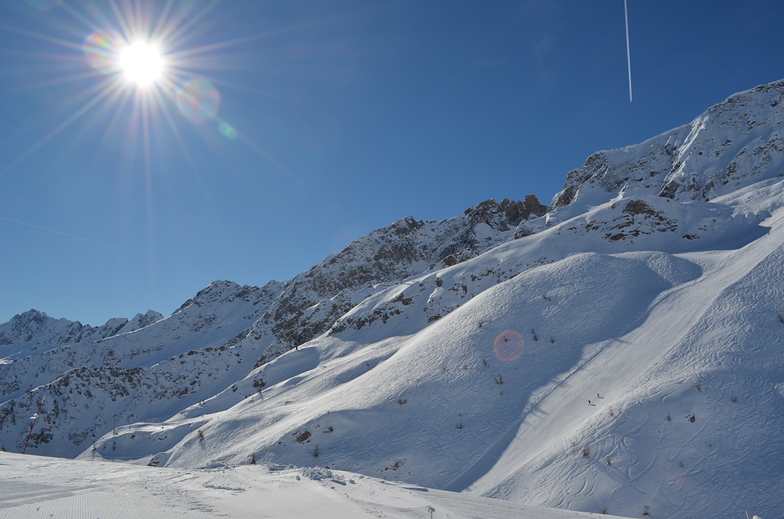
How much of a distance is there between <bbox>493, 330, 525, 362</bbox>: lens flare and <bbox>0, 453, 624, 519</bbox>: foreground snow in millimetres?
8472

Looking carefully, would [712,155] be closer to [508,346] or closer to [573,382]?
[508,346]

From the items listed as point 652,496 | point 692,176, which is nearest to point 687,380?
point 652,496

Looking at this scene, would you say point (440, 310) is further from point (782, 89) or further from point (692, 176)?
point (782, 89)

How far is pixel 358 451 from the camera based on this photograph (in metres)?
11.9

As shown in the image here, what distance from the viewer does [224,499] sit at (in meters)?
4.65

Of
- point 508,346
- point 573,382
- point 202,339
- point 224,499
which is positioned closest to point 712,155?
point 508,346

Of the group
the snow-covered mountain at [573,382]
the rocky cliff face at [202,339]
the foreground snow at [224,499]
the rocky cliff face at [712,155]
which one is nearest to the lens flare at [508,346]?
the snow-covered mountain at [573,382]

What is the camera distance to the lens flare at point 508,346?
45.4ft

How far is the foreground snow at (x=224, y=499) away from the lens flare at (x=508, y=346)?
8.47 metres

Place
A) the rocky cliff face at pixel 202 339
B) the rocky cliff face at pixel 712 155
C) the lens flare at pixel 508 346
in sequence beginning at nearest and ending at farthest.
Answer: the lens flare at pixel 508 346 < the rocky cliff face at pixel 712 155 < the rocky cliff face at pixel 202 339

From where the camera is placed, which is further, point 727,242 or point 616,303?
point 727,242

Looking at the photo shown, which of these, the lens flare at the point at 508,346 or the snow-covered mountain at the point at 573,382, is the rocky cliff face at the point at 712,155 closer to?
the snow-covered mountain at the point at 573,382

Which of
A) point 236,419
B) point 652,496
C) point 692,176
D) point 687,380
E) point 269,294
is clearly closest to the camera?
point 652,496

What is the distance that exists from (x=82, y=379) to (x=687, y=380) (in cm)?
7389
